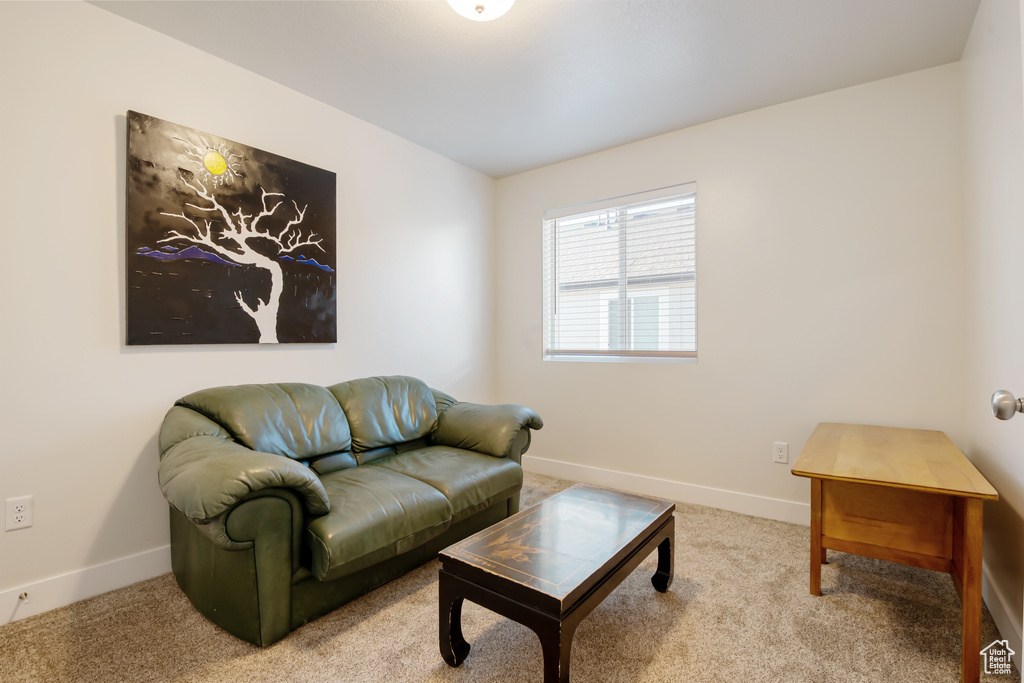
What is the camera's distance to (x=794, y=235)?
2.84m

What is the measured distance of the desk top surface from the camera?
5.17 feet

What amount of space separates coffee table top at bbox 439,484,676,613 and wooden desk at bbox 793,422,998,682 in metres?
0.63

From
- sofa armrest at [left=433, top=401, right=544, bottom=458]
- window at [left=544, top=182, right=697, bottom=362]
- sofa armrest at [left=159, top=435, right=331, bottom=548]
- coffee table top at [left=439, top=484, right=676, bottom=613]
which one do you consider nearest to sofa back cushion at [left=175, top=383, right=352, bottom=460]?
sofa armrest at [left=159, top=435, right=331, bottom=548]

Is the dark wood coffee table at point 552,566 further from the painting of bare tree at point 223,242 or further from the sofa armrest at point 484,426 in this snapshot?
the painting of bare tree at point 223,242

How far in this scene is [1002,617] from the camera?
66.8 inches

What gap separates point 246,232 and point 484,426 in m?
1.67

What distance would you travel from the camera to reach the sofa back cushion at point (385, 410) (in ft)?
8.62

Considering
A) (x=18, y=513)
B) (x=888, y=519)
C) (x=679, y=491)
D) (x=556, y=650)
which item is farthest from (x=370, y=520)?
(x=679, y=491)

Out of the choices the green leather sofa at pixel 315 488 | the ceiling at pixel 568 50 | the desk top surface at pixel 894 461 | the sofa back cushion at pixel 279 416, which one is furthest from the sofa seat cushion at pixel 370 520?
the ceiling at pixel 568 50

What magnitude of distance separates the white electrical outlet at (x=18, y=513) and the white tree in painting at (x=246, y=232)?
3.63 feet

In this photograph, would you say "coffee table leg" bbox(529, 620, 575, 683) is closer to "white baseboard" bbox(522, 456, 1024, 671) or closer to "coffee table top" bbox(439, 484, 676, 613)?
"coffee table top" bbox(439, 484, 676, 613)

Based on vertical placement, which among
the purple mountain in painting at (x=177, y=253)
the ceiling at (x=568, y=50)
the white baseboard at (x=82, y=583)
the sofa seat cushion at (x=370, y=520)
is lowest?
the white baseboard at (x=82, y=583)

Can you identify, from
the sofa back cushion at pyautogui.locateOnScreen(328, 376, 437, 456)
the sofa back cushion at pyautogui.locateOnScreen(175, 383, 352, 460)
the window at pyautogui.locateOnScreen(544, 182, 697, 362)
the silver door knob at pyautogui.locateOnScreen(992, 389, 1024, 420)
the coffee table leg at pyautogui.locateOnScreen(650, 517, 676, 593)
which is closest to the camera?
the silver door knob at pyautogui.locateOnScreen(992, 389, 1024, 420)

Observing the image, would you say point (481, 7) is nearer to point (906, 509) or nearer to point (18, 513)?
point (906, 509)
